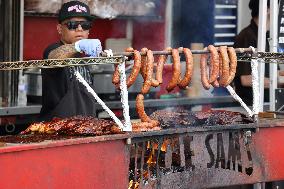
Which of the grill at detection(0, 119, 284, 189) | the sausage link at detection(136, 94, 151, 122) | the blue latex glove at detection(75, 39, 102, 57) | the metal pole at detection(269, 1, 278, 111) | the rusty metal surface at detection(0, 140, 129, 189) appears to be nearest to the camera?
the rusty metal surface at detection(0, 140, 129, 189)

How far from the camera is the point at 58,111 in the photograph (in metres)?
6.81

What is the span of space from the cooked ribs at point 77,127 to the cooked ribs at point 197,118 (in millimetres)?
527

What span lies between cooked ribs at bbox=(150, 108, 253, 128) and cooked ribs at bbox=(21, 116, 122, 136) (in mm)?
527

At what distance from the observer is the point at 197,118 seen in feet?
21.1

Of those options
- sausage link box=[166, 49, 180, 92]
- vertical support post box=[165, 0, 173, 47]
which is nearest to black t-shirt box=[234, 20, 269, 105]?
vertical support post box=[165, 0, 173, 47]

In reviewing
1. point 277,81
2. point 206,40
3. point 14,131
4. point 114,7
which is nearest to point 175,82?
point 277,81

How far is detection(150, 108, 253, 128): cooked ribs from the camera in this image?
6.30m

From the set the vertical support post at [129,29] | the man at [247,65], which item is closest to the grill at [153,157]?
the man at [247,65]

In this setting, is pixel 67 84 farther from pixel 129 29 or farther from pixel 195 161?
pixel 129 29

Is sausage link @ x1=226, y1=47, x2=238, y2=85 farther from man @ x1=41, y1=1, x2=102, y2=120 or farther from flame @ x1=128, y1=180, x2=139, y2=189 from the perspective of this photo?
man @ x1=41, y1=1, x2=102, y2=120

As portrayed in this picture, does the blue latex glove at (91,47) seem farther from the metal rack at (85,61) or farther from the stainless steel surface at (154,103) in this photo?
the stainless steel surface at (154,103)

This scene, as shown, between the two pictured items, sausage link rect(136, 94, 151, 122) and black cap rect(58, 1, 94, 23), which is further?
black cap rect(58, 1, 94, 23)

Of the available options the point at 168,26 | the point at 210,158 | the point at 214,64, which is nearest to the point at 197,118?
the point at 210,158

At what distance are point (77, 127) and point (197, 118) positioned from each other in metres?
1.17
